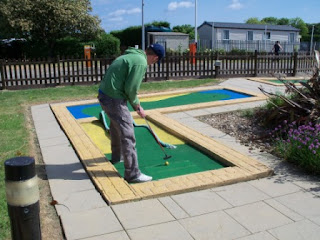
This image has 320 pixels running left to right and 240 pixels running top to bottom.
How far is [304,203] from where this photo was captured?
368 cm

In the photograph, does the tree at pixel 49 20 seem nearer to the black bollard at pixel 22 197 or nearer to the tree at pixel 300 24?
the black bollard at pixel 22 197

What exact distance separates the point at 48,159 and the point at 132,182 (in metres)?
1.61

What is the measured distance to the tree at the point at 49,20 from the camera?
82.7 feet

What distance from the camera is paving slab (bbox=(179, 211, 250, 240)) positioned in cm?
307

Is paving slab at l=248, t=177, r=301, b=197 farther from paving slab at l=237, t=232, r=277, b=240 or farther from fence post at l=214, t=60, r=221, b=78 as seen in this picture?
fence post at l=214, t=60, r=221, b=78

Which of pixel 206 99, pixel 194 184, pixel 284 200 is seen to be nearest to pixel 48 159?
pixel 194 184

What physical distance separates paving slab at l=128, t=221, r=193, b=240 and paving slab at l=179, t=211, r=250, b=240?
71 mm

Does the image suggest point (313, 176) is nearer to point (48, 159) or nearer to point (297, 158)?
point (297, 158)

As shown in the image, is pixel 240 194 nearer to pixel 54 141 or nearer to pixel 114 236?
pixel 114 236

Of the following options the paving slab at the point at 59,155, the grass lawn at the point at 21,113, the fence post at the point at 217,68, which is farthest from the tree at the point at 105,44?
the paving slab at the point at 59,155

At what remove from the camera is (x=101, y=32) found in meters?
28.9

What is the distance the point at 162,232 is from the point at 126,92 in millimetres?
1681

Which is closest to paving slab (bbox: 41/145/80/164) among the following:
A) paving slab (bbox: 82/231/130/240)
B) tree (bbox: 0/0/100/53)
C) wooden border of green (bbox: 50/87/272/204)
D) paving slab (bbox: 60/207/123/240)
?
wooden border of green (bbox: 50/87/272/204)

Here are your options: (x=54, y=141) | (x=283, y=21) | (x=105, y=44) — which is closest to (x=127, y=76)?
(x=54, y=141)
